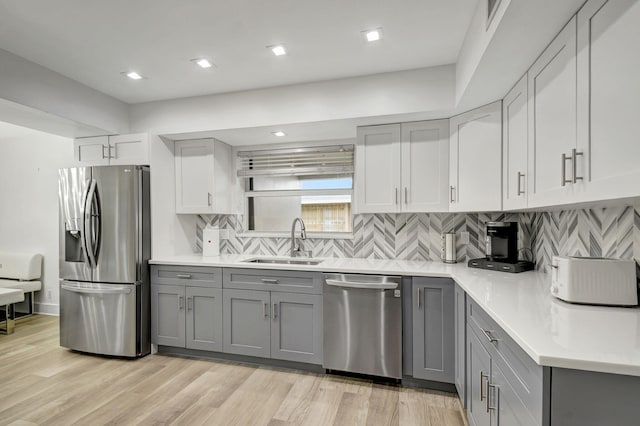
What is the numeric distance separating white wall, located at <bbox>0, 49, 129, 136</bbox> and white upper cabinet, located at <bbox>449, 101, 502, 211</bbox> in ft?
10.3

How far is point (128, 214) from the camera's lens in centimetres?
308

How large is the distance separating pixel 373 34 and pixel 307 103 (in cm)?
89

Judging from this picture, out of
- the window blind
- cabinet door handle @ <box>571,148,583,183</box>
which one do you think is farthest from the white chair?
cabinet door handle @ <box>571,148,583,183</box>

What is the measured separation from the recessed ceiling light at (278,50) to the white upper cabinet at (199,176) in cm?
139

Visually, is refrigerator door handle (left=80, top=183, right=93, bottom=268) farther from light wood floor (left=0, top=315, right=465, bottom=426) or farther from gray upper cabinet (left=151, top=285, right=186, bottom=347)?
light wood floor (left=0, top=315, right=465, bottom=426)

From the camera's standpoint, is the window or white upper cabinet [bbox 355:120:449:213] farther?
the window

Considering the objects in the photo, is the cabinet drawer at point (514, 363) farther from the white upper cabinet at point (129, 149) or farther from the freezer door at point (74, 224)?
the freezer door at point (74, 224)

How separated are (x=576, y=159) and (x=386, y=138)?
1.71 metres

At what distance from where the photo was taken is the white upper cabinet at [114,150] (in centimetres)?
323

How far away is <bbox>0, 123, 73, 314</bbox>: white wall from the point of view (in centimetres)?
452

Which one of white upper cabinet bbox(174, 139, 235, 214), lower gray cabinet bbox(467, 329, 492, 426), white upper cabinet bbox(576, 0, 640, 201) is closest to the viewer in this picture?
white upper cabinet bbox(576, 0, 640, 201)

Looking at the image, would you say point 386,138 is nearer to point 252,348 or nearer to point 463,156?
point 463,156

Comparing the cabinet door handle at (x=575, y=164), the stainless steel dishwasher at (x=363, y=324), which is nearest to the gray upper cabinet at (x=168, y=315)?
the stainless steel dishwasher at (x=363, y=324)

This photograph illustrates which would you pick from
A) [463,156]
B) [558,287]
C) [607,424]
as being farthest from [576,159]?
[463,156]
